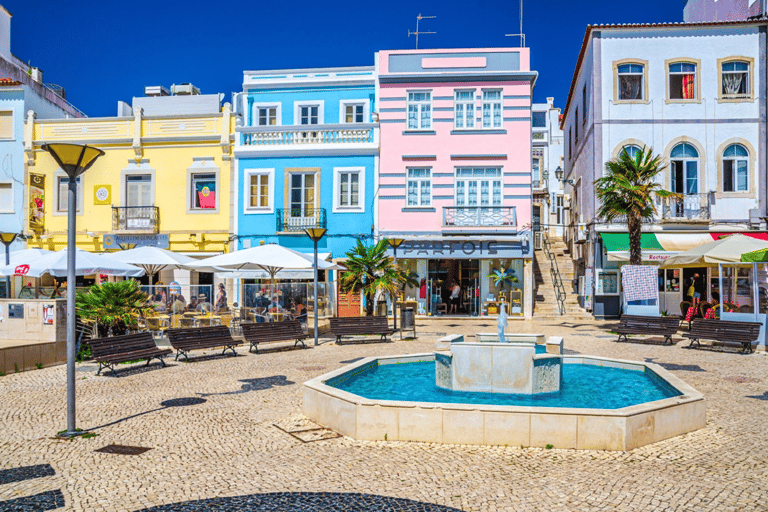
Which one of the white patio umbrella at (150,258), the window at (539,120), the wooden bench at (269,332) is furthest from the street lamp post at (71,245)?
the window at (539,120)

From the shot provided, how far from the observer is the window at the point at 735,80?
24719mm

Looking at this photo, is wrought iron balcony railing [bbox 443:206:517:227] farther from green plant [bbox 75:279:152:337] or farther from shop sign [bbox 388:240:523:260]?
green plant [bbox 75:279:152:337]

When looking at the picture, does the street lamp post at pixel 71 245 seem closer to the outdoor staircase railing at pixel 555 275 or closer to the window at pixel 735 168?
the outdoor staircase railing at pixel 555 275

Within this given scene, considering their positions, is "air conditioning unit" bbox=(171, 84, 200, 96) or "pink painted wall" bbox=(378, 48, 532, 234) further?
"air conditioning unit" bbox=(171, 84, 200, 96)

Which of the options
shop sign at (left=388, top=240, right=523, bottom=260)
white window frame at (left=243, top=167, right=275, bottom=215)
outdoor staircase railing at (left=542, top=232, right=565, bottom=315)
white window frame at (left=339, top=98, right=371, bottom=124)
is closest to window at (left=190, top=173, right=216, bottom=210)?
white window frame at (left=243, top=167, right=275, bottom=215)

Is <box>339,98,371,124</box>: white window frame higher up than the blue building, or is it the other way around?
<box>339,98,371,124</box>: white window frame

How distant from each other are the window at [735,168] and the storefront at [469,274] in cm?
822

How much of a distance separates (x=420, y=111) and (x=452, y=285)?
752cm

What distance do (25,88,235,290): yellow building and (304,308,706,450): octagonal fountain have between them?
1648 cm

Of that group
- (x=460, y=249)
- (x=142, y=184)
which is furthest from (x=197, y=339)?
(x=142, y=184)

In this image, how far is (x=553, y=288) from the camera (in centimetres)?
2911

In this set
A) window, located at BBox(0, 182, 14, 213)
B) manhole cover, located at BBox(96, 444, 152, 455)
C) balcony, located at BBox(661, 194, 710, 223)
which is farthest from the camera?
window, located at BBox(0, 182, 14, 213)

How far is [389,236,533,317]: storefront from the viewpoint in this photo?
84.2ft

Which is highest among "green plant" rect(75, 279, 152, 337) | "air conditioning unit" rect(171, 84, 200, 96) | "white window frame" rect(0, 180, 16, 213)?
"air conditioning unit" rect(171, 84, 200, 96)
